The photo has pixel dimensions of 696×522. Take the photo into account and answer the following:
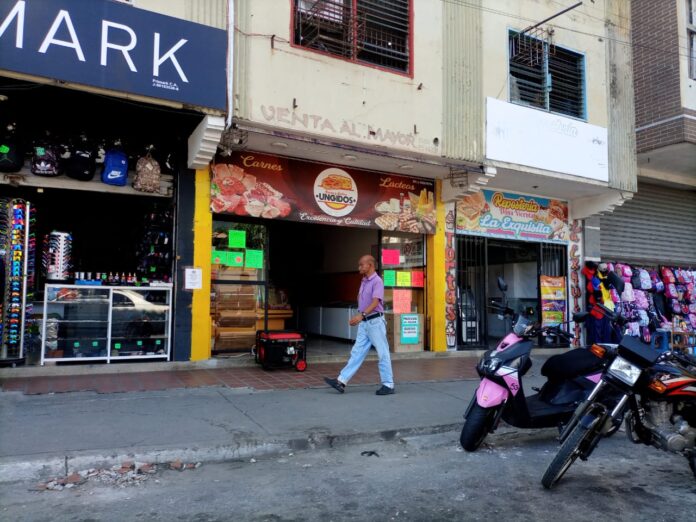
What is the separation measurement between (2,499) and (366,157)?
7.56 meters

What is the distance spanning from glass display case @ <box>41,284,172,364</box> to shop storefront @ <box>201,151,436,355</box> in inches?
39.0

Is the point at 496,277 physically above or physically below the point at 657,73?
below

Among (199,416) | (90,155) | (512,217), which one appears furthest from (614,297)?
(90,155)

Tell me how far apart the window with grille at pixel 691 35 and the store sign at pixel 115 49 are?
37.7ft

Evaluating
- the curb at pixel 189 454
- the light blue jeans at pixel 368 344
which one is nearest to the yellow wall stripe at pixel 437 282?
the light blue jeans at pixel 368 344

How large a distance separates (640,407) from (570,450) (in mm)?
881

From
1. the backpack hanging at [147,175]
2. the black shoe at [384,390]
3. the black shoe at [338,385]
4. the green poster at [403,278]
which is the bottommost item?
the black shoe at [384,390]

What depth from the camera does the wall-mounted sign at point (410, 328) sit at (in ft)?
37.6

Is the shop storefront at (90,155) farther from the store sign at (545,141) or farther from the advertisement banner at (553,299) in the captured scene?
the advertisement banner at (553,299)

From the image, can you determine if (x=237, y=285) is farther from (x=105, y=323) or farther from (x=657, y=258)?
(x=657, y=258)

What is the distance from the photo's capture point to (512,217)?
12.6 metres

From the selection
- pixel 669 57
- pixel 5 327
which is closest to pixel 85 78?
pixel 5 327

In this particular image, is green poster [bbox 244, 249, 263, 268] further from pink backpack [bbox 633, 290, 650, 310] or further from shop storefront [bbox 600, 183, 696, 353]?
pink backpack [bbox 633, 290, 650, 310]

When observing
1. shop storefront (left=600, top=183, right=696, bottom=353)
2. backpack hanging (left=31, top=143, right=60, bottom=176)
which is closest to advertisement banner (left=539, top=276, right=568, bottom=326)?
shop storefront (left=600, top=183, right=696, bottom=353)
